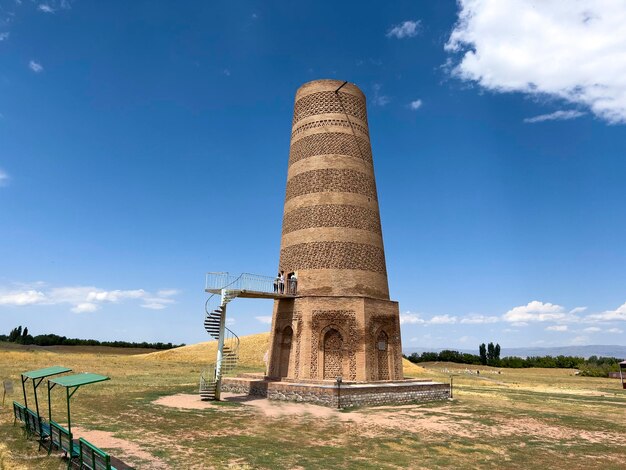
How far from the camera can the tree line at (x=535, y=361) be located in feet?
163

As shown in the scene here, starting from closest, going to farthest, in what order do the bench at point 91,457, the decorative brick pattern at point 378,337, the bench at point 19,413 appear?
the bench at point 91,457 → the bench at point 19,413 → the decorative brick pattern at point 378,337

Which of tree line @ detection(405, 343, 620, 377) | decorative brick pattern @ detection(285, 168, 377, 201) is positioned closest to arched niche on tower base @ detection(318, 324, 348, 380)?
decorative brick pattern @ detection(285, 168, 377, 201)

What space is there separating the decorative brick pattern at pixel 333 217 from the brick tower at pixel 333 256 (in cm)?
5

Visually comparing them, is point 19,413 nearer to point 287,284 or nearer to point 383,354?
point 287,284

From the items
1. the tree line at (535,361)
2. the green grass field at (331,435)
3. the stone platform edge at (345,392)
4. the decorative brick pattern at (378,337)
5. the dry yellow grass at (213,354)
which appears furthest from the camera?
the tree line at (535,361)

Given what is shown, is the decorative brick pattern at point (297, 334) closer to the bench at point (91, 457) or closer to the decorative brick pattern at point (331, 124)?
the decorative brick pattern at point (331, 124)

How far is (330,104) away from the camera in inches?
939

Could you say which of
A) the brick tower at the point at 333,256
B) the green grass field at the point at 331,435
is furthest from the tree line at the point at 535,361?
the brick tower at the point at 333,256

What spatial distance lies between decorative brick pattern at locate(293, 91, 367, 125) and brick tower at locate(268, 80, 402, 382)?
0.05 m

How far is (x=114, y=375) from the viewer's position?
29.3 meters

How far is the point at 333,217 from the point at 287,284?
3948 millimetres

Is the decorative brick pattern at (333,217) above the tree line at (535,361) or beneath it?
above

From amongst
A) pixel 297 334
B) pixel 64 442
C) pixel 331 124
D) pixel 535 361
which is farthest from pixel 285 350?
pixel 535 361

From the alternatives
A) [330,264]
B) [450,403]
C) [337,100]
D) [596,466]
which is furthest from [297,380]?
[337,100]
